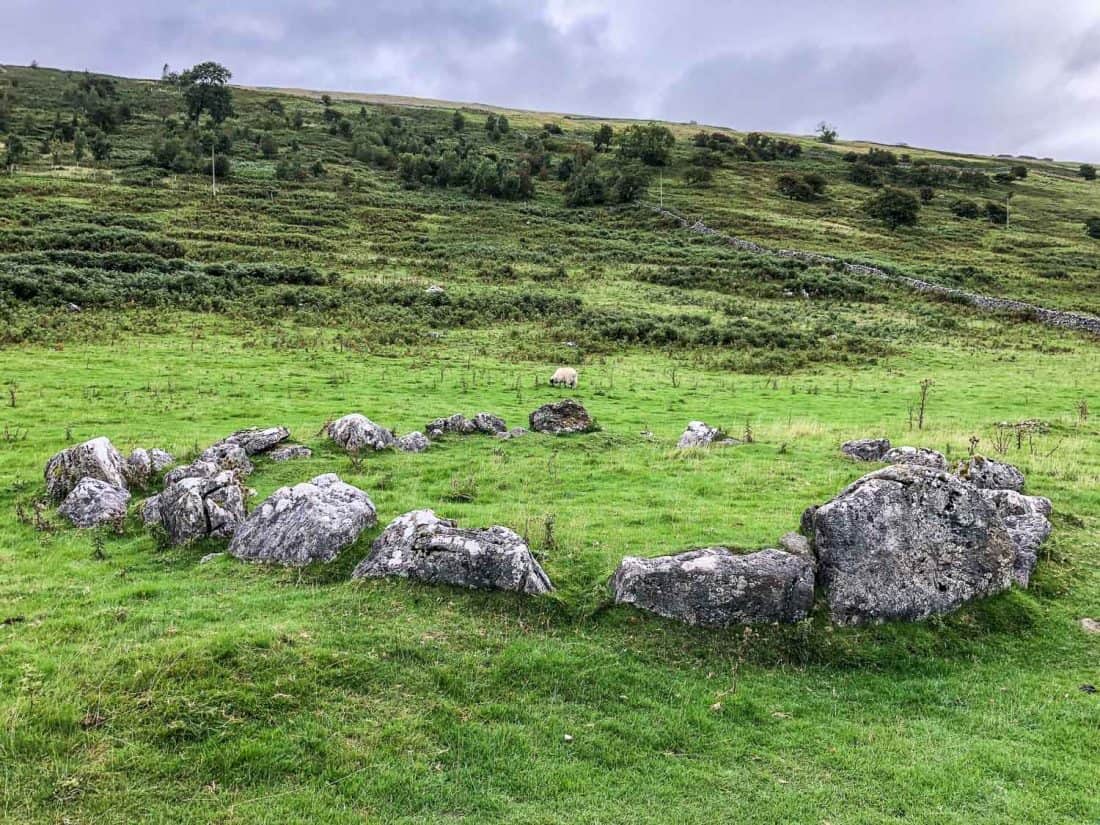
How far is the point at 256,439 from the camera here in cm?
1883

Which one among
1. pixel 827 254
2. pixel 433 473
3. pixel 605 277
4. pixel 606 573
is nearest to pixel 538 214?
pixel 605 277

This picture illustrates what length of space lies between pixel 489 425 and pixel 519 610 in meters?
12.5

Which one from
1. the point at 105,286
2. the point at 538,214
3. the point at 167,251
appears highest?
the point at 538,214

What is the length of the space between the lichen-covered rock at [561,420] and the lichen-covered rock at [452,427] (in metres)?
2.26

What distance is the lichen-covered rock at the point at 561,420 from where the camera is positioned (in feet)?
75.8

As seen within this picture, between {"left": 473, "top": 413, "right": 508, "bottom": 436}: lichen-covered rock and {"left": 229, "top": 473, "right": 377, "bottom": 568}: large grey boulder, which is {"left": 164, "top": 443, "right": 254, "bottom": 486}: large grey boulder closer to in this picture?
{"left": 229, "top": 473, "right": 377, "bottom": 568}: large grey boulder

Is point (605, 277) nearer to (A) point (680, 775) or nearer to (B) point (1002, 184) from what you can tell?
(A) point (680, 775)

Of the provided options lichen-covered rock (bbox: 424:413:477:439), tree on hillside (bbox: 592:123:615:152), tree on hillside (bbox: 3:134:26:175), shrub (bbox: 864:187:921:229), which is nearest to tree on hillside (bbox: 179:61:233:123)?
tree on hillside (bbox: 3:134:26:175)

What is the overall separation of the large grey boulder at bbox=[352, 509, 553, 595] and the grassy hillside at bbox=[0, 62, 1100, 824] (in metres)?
0.32

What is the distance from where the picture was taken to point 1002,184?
143375 millimetres

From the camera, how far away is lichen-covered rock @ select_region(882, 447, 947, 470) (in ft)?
52.7

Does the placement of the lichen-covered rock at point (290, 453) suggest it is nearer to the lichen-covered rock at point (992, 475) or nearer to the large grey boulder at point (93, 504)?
the large grey boulder at point (93, 504)

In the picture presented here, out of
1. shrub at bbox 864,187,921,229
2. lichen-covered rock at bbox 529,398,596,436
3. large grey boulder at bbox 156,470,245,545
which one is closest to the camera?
large grey boulder at bbox 156,470,245,545

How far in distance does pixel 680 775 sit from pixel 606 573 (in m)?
4.24
